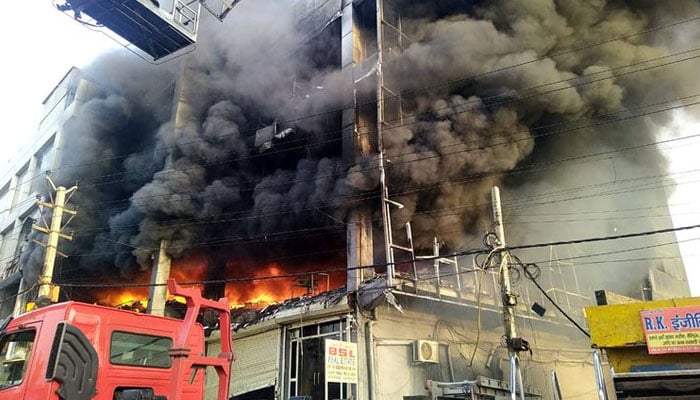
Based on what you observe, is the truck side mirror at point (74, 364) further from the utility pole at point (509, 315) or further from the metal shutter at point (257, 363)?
the metal shutter at point (257, 363)

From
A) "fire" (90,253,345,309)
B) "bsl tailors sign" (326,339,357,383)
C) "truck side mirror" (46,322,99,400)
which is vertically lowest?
"truck side mirror" (46,322,99,400)

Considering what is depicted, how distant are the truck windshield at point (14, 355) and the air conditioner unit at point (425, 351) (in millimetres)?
8423

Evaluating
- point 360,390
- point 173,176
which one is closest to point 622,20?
point 360,390

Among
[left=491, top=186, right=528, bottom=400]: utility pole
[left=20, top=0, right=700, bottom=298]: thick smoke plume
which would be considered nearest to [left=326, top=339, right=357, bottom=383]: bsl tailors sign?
[left=491, top=186, right=528, bottom=400]: utility pole

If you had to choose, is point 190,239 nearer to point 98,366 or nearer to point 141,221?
point 141,221

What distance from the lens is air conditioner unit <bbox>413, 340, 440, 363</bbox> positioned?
447 inches

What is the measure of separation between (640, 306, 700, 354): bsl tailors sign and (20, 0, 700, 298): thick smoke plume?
8207mm

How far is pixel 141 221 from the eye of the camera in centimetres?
1797

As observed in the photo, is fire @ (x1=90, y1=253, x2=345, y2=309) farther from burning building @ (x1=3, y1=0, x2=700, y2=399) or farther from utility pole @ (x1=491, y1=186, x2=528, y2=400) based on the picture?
utility pole @ (x1=491, y1=186, x2=528, y2=400)

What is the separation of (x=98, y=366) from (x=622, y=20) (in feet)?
56.9

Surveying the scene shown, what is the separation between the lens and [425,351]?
11.5 m

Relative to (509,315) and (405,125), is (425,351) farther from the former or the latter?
(405,125)

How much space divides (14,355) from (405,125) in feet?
36.5

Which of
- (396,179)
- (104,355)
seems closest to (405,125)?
(396,179)
